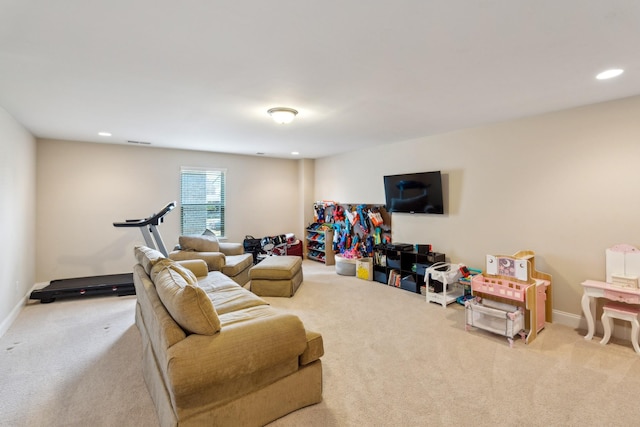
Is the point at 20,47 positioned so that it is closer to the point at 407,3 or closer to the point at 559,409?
the point at 407,3

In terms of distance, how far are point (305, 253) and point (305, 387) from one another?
5.37 meters

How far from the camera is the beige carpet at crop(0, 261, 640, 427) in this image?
2.00 metres

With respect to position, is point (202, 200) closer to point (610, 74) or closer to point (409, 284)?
point (409, 284)

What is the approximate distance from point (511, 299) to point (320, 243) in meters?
4.37

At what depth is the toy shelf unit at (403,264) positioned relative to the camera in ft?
15.1

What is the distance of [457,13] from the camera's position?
1647 millimetres

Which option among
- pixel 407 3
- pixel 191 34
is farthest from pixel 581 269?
pixel 191 34

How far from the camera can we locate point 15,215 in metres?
3.80

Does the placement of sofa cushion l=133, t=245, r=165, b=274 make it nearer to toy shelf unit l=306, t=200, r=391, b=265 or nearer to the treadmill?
the treadmill

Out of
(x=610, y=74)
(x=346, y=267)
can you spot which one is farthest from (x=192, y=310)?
(x=346, y=267)

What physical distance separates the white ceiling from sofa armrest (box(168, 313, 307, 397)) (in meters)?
1.77

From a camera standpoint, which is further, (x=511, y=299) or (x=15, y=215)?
(x=15, y=215)

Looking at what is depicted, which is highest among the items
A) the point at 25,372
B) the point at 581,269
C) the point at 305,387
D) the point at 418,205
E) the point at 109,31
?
the point at 109,31

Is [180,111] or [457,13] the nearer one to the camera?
[457,13]
